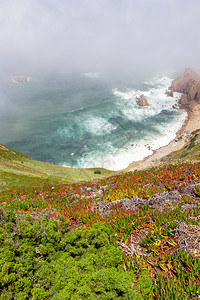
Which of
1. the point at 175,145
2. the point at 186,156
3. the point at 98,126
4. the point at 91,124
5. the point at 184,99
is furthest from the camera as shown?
the point at 184,99

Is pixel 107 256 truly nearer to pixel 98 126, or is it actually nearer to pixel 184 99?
pixel 98 126

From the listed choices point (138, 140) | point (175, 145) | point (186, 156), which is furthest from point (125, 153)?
point (186, 156)

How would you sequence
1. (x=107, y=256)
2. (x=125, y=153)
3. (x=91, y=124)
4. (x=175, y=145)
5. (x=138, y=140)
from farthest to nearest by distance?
1. (x=91, y=124)
2. (x=138, y=140)
3. (x=125, y=153)
4. (x=175, y=145)
5. (x=107, y=256)

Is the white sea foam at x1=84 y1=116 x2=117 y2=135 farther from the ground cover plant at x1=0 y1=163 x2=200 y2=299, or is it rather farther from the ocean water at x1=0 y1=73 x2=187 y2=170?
the ground cover plant at x1=0 y1=163 x2=200 y2=299

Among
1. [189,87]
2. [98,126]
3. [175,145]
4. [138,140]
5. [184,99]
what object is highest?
[189,87]

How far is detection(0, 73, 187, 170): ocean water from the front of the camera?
216 feet

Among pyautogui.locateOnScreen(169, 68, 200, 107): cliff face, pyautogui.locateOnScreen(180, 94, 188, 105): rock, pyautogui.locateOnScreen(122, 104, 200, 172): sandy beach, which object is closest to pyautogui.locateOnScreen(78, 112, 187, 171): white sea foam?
pyautogui.locateOnScreen(122, 104, 200, 172): sandy beach

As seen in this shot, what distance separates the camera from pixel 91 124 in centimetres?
8606

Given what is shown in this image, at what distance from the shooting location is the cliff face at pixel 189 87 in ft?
313

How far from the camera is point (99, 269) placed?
484cm

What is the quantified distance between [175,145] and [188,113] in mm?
35727

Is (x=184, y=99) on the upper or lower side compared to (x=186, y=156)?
upper

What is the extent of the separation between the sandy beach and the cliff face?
Result: 11.9 metres

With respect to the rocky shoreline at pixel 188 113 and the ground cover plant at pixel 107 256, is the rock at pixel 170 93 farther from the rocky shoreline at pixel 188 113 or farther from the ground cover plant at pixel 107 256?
the ground cover plant at pixel 107 256
